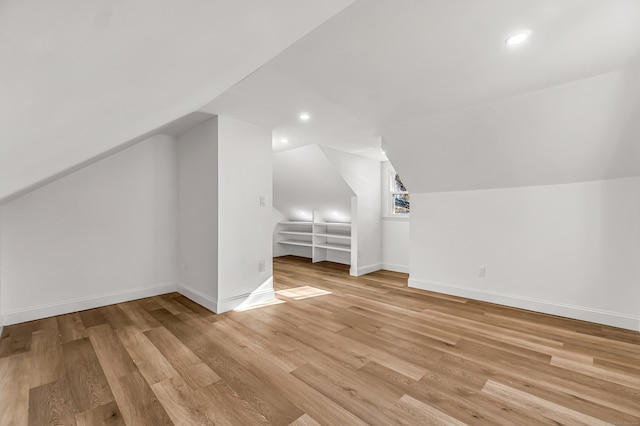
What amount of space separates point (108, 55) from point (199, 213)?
9.90 feet

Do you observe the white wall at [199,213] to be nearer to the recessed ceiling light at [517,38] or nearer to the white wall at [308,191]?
the white wall at [308,191]

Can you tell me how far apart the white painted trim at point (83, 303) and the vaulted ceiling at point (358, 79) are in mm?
1945

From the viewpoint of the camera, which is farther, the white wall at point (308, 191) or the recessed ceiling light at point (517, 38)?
the white wall at point (308, 191)

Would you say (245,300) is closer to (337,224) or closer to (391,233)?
(337,224)

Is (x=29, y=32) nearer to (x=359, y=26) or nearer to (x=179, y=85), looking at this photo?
(x=179, y=85)

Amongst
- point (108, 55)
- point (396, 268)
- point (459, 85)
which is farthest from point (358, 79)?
point (396, 268)

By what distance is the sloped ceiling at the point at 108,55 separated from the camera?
0.50 meters

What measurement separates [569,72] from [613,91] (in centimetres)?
48

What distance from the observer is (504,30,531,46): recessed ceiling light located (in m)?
1.69

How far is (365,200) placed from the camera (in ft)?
16.9

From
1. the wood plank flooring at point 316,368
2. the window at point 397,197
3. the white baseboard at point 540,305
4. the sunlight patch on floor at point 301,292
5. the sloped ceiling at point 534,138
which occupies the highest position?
the sloped ceiling at point 534,138

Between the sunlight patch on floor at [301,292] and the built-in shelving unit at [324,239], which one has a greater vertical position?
the built-in shelving unit at [324,239]

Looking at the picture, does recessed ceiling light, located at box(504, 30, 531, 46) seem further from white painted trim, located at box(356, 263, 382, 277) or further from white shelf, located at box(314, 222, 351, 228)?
white shelf, located at box(314, 222, 351, 228)

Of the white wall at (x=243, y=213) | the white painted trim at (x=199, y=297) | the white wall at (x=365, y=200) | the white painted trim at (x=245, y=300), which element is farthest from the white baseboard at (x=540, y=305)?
the white painted trim at (x=199, y=297)
